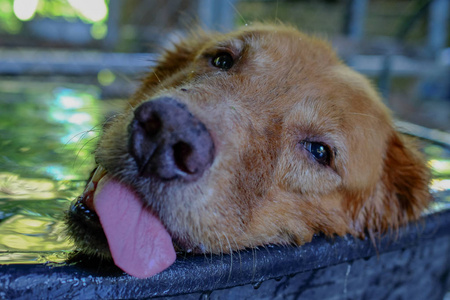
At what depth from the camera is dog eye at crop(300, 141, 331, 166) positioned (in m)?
2.56

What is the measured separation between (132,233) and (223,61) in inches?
58.1

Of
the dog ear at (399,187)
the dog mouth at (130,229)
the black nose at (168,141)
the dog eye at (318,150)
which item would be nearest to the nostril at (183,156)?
the black nose at (168,141)

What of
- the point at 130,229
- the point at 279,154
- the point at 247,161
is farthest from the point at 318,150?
the point at 130,229

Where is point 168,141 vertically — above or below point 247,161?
above

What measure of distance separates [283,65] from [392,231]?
111 cm

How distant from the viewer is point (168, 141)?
1688mm

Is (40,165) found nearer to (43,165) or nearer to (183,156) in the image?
(43,165)

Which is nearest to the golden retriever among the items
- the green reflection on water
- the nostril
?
the nostril

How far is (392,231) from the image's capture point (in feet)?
8.64

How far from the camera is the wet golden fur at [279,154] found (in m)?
1.98

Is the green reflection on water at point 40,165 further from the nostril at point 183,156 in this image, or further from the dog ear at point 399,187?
the dog ear at point 399,187

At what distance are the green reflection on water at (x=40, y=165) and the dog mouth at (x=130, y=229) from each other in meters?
0.18

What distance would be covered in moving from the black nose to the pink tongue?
165mm

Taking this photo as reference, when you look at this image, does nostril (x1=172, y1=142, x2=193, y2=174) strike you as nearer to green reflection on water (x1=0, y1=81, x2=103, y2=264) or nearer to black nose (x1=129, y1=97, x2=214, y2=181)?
black nose (x1=129, y1=97, x2=214, y2=181)
